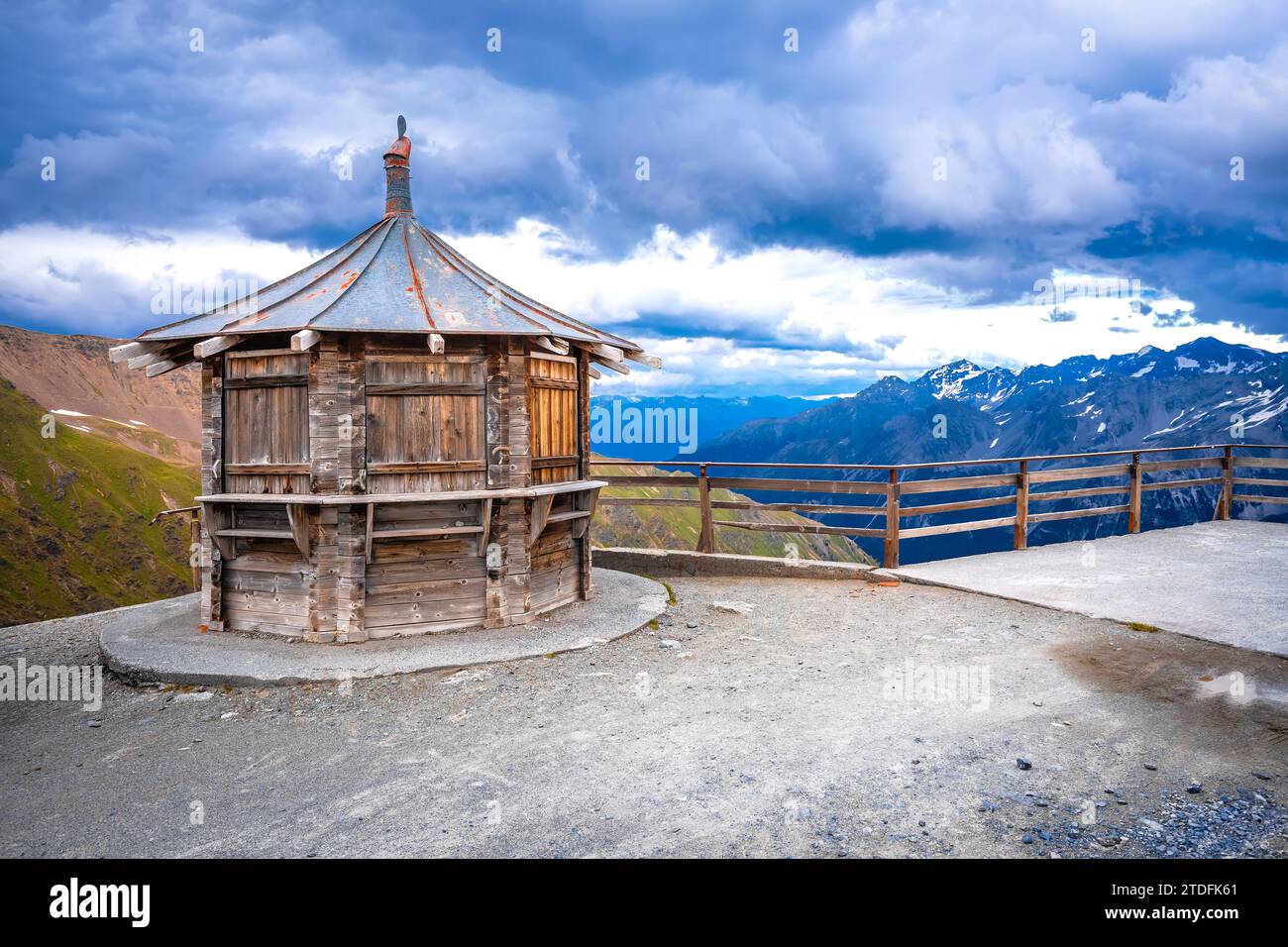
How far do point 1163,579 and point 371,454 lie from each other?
1048 centimetres

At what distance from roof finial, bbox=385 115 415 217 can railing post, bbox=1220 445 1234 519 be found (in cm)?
1559

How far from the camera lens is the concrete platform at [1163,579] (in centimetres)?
830

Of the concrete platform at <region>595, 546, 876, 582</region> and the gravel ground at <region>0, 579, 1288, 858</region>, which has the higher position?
the concrete platform at <region>595, 546, 876, 582</region>

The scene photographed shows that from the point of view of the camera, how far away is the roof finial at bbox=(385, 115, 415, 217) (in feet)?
34.2

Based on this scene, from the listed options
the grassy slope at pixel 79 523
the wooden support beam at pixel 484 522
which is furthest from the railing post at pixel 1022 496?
the grassy slope at pixel 79 523

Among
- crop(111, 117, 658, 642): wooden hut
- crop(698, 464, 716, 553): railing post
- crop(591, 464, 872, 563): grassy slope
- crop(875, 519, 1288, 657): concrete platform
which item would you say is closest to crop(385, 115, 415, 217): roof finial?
crop(111, 117, 658, 642): wooden hut

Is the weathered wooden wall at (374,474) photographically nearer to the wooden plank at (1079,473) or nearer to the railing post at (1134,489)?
the wooden plank at (1079,473)

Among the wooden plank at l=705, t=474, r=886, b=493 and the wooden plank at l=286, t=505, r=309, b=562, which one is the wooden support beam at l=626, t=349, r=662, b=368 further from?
the wooden plank at l=286, t=505, r=309, b=562

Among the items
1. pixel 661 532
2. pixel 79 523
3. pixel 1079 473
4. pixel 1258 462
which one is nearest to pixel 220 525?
pixel 1079 473

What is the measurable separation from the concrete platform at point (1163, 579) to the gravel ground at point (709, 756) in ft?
2.24

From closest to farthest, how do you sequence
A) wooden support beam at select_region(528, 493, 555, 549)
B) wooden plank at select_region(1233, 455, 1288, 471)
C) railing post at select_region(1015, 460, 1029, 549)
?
wooden support beam at select_region(528, 493, 555, 549) < railing post at select_region(1015, 460, 1029, 549) < wooden plank at select_region(1233, 455, 1288, 471)

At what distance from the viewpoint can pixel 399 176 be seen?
1056 centimetres

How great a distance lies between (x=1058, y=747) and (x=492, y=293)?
302 inches
